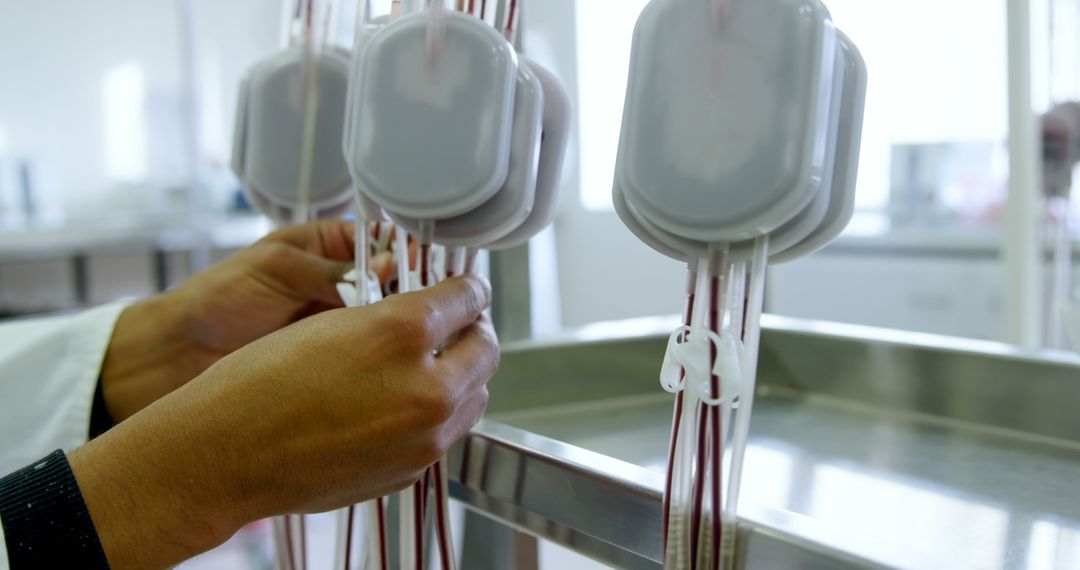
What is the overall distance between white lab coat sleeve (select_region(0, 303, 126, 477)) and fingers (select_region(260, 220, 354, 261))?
153mm

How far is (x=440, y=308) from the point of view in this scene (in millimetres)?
338

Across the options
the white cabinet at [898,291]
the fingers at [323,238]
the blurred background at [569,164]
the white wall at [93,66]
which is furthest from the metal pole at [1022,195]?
the white wall at [93,66]

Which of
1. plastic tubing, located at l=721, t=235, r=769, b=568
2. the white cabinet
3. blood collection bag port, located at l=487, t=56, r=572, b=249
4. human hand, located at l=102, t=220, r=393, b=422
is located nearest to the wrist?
human hand, located at l=102, t=220, r=393, b=422

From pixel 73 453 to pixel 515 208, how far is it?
220 millimetres

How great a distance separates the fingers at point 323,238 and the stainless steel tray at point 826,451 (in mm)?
153

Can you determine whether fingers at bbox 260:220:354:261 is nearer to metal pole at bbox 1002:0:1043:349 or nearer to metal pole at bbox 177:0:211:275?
metal pole at bbox 1002:0:1043:349

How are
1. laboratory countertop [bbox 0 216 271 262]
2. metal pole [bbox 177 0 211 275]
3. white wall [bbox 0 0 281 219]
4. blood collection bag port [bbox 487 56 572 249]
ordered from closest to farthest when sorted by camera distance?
blood collection bag port [bbox 487 56 572 249] < laboratory countertop [bbox 0 216 271 262] < metal pole [bbox 177 0 211 275] < white wall [bbox 0 0 281 219]

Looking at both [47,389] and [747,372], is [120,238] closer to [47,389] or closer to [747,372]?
[47,389]

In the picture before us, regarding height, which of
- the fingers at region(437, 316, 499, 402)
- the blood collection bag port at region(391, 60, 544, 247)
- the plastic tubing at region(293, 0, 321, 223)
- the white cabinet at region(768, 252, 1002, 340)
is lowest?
the white cabinet at region(768, 252, 1002, 340)

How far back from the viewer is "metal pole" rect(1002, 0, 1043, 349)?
3.79ft

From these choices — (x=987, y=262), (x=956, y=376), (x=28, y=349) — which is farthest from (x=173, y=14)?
(x=956, y=376)

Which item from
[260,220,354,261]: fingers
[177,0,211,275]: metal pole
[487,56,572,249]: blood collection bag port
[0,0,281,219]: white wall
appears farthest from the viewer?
[0,0,281,219]: white wall

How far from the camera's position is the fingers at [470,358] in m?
0.34

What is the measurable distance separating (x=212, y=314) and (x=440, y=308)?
0.29m
